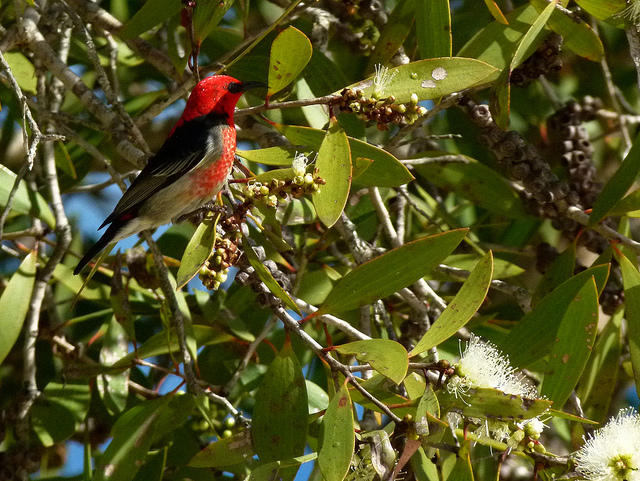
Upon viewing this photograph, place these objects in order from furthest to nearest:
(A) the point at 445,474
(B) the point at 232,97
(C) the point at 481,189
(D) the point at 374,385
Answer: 1. (C) the point at 481,189
2. (B) the point at 232,97
3. (D) the point at 374,385
4. (A) the point at 445,474

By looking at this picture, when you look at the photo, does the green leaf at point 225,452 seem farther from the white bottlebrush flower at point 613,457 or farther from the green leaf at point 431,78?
the green leaf at point 431,78

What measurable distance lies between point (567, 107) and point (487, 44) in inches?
41.0

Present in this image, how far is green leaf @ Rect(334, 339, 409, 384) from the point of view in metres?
1.53

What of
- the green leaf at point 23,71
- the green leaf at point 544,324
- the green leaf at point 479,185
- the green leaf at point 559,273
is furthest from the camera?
the green leaf at point 23,71

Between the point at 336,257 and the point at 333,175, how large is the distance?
41.6 inches

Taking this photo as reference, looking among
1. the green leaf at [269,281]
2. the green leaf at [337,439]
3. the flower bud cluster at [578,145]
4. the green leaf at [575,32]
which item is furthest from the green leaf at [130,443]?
the flower bud cluster at [578,145]

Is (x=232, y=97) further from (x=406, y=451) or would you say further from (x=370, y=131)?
(x=406, y=451)

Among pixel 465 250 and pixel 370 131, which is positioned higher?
pixel 370 131

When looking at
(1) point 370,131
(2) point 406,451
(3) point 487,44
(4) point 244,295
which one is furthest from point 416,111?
(1) point 370,131

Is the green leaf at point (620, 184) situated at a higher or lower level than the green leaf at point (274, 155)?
lower

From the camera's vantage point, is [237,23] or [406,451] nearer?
[406,451]

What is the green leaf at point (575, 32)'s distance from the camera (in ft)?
6.94

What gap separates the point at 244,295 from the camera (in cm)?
263

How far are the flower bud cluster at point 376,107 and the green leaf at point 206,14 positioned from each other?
1.44 ft
